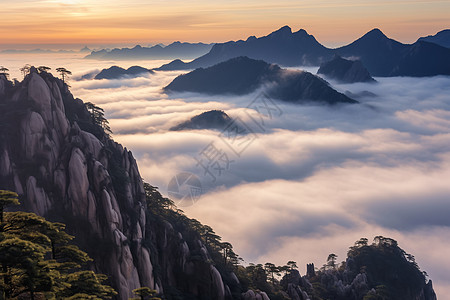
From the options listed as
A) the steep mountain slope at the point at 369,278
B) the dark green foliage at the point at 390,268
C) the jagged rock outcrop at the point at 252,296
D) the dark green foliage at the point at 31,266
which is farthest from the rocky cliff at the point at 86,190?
the dark green foliage at the point at 390,268

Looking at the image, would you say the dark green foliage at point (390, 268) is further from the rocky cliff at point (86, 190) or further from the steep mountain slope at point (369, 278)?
the rocky cliff at point (86, 190)

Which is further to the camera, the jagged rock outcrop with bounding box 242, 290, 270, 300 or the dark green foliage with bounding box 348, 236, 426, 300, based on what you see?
the dark green foliage with bounding box 348, 236, 426, 300

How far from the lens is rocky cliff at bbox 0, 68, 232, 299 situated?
188 feet

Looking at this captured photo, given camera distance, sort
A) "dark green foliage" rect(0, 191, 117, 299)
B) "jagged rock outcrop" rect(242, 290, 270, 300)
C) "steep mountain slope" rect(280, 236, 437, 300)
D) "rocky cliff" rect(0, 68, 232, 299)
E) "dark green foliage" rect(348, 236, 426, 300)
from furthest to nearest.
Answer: "dark green foliage" rect(348, 236, 426, 300) → "steep mountain slope" rect(280, 236, 437, 300) → "jagged rock outcrop" rect(242, 290, 270, 300) → "rocky cliff" rect(0, 68, 232, 299) → "dark green foliage" rect(0, 191, 117, 299)

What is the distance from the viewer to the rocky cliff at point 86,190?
57.2m

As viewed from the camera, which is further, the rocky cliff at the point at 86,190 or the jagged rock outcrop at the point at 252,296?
the jagged rock outcrop at the point at 252,296

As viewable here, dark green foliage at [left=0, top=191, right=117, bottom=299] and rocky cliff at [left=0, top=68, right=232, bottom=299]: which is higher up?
rocky cliff at [left=0, top=68, right=232, bottom=299]

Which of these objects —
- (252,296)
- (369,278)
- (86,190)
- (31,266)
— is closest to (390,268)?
(369,278)

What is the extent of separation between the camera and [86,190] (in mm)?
59531

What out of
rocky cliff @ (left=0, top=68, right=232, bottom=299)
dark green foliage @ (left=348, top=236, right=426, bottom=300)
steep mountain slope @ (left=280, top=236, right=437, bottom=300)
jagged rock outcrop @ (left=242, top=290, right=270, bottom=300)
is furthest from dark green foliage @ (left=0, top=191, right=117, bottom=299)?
dark green foliage @ (left=348, top=236, right=426, bottom=300)

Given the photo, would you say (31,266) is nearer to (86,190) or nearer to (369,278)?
(86,190)

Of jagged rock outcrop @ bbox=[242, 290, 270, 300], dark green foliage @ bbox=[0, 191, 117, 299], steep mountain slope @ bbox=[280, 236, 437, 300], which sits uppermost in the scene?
steep mountain slope @ bbox=[280, 236, 437, 300]

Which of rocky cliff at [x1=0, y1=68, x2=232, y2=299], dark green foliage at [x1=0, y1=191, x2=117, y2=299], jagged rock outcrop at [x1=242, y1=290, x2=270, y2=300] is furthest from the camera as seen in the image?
jagged rock outcrop at [x1=242, y1=290, x2=270, y2=300]

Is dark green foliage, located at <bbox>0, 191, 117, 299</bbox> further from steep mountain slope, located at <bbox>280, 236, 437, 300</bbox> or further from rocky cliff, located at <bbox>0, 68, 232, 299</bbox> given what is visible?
steep mountain slope, located at <bbox>280, 236, 437, 300</bbox>
